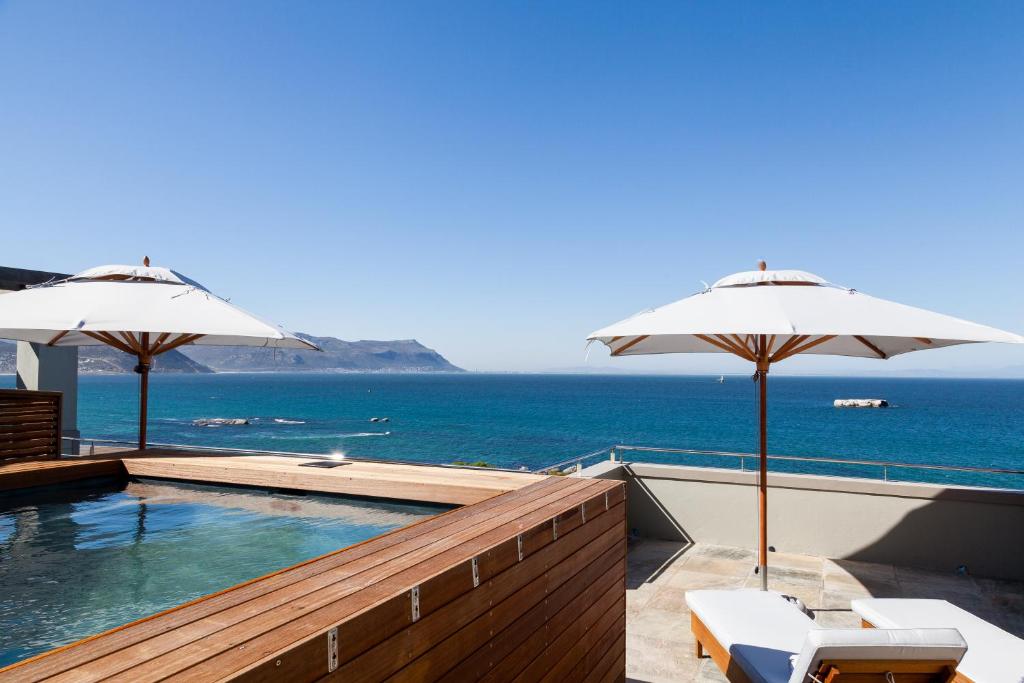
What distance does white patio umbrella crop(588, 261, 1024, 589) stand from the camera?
4.11 metres

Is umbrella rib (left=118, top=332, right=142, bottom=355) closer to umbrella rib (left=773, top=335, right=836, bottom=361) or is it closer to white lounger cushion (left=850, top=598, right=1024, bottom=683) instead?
umbrella rib (left=773, top=335, right=836, bottom=361)

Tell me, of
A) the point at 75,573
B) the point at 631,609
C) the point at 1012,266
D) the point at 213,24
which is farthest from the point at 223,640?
the point at 1012,266

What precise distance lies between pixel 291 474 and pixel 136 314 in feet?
6.03

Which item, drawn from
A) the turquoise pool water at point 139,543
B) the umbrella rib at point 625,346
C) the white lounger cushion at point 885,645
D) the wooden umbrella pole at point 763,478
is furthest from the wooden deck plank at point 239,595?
the umbrella rib at point 625,346

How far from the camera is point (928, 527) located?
6.11 metres

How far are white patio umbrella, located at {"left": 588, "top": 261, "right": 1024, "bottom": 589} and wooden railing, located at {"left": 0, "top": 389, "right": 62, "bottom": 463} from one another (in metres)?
4.89

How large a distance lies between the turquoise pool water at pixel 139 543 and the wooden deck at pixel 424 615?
1074 millimetres

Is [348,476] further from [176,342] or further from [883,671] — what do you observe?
[883,671]

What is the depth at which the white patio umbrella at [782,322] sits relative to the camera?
411 cm

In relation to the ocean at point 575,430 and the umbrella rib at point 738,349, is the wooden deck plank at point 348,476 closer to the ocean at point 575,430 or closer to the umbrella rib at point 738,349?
the umbrella rib at point 738,349

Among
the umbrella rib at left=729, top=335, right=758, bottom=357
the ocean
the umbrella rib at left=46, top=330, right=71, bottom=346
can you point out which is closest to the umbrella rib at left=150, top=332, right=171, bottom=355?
the umbrella rib at left=46, top=330, right=71, bottom=346

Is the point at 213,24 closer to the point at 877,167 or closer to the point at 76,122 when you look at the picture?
the point at 76,122

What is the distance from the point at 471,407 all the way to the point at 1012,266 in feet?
185

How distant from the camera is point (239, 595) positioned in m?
1.75
